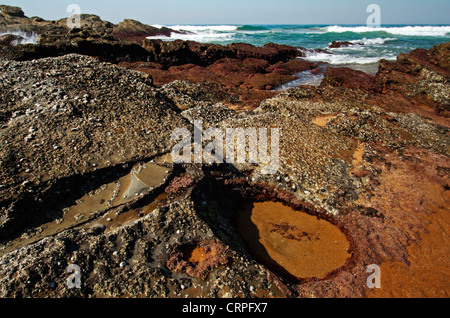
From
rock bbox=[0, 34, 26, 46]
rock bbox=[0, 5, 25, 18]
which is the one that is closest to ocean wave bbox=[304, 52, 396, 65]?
rock bbox=[0, 34, 26, 46]

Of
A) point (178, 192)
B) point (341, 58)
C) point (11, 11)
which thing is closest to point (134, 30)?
point (11, 11)

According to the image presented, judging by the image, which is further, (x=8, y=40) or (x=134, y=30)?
(x=134, y=30)

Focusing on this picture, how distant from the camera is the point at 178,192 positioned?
4512mm

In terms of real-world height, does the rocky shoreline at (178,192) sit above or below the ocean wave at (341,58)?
below

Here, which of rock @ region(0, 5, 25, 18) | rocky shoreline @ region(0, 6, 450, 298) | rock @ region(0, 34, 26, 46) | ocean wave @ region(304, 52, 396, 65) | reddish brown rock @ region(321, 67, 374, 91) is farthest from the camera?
rock @ region(0, 5, 25, 18)

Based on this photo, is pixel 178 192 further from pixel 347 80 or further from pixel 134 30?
pixel 134 30

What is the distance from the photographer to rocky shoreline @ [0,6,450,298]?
3.32 metres

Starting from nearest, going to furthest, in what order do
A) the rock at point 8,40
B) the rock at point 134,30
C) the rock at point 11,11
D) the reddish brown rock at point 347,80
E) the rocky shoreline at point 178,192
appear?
the rocky shoreline at point 178,192 < the reddish brown rock at point 347,80 < the rock at point 8,40 < the rock at point 134,30 < the rock at point 11,11

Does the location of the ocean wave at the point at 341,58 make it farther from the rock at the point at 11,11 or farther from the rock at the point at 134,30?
the rock at the point at 11,11

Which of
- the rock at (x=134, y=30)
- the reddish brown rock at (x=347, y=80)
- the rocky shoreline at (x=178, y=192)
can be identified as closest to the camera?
the rocky shoreline at (x=178, y=192)

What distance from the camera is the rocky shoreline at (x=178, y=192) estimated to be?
332 centimetres

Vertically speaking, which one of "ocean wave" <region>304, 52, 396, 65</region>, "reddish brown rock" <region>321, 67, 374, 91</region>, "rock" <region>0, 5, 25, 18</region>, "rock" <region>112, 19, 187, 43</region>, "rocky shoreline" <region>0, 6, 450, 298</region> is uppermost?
"rock" <region>0, 5, 25, 18</region>

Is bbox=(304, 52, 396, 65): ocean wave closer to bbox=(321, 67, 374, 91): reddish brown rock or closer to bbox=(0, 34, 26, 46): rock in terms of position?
bbox=(321, 67, 374, 91): reddish brown rock

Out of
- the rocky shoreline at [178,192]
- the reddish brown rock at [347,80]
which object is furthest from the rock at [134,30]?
the rocky shoreline at [178,192]
